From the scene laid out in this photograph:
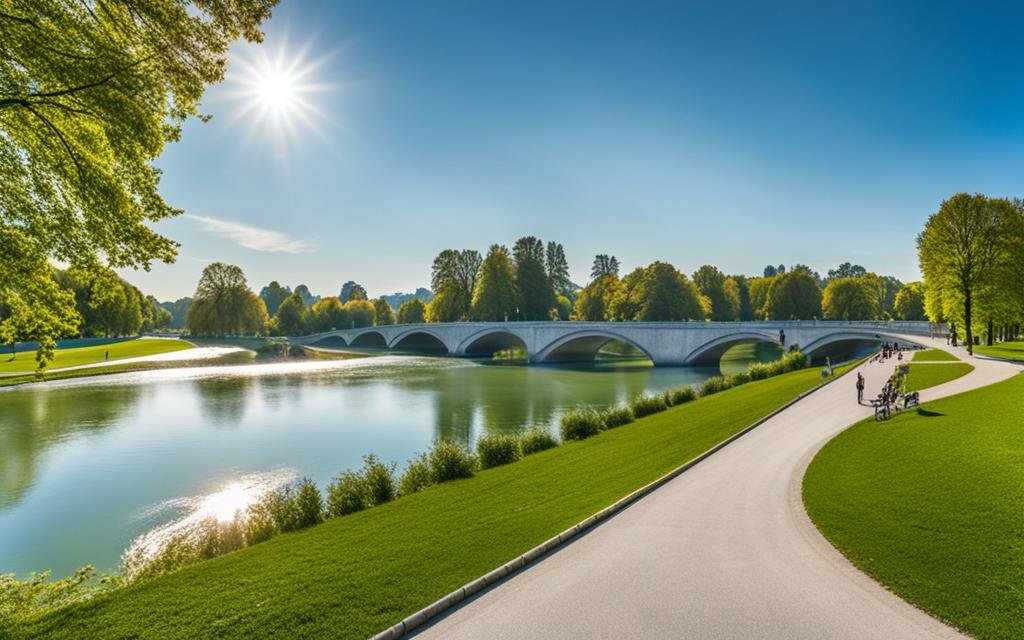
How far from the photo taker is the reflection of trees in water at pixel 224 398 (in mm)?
30859

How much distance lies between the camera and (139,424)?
2916cm

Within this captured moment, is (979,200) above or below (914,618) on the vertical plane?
above

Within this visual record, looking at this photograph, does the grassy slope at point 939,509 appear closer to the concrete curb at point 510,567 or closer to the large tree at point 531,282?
the concrete curb at point 510,567

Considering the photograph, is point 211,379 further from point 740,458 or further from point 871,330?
point 871,330

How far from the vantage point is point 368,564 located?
8.48m

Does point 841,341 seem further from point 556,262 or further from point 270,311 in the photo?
point 270,311

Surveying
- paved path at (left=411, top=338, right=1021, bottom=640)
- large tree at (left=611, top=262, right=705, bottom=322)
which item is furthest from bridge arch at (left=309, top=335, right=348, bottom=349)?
paved path at (left=411, top=338, right=1021, bottom=640)

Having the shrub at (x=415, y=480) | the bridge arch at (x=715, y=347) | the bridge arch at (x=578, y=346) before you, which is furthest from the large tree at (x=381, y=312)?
the shrub at (x=415, y=480)

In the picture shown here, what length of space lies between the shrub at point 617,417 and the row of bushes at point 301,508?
6.24 m

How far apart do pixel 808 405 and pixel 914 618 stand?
15721 millimetres

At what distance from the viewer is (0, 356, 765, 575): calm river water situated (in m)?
15.5

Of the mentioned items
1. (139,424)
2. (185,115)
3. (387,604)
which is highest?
(185,115)

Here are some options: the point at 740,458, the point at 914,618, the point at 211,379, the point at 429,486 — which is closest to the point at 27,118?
the point at 429,486

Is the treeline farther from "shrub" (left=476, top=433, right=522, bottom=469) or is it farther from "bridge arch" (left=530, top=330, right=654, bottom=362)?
"shrub" (left=476, top=433, right=522, bottom=469)
